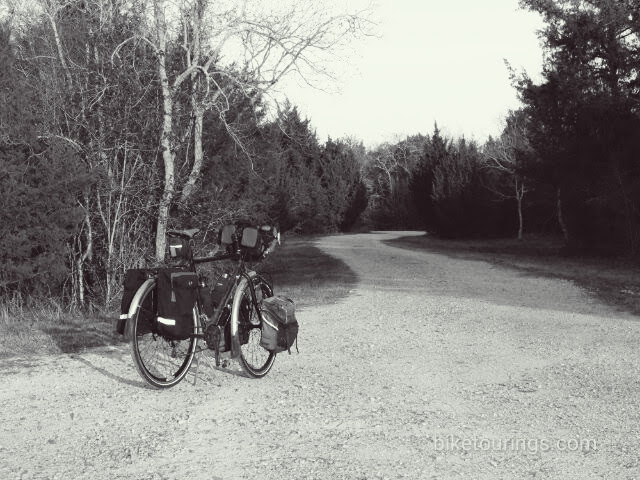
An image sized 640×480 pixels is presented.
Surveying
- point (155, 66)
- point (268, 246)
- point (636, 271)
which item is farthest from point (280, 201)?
point (268, 246)

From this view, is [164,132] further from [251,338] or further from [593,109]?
[593,109]

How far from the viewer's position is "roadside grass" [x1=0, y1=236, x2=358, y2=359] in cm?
696

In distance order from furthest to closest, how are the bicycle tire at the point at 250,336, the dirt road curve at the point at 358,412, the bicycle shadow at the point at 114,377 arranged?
the bicycle tire at the point at 250,336, the bicycle shadow at the point at 114,377, the dirt road curve at the point at 358,412

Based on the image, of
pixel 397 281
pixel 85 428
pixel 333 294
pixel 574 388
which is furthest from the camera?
pixel 397 281

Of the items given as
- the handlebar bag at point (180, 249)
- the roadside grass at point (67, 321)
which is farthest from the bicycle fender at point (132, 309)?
the roadside grass at point (67, 321)

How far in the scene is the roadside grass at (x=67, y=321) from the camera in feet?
22.8

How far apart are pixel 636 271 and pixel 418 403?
15.6m

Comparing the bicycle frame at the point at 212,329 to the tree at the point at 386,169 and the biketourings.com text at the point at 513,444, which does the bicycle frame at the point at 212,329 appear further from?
the tree at the point at 386,169

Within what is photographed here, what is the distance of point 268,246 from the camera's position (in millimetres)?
5836

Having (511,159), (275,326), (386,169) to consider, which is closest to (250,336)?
(275,326)

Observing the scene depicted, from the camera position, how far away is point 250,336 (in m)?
5.73

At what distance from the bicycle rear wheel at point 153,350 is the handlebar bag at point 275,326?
0.59 m

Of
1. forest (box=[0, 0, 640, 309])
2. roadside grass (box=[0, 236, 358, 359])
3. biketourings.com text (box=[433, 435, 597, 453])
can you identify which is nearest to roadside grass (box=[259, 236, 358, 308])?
roadside grass (box=[0, 236, 358, 359])

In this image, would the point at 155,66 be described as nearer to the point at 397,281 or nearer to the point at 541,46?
the point at 397,281
